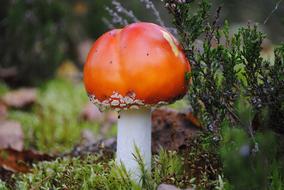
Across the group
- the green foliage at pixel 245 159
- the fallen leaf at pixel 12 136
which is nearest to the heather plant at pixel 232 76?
the green foliage at pixel 245 159

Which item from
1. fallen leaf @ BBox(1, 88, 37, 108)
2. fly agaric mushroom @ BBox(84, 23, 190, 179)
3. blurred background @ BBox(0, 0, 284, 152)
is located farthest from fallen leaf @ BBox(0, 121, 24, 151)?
fly agaric mushroom @ BBox(84, 23, 190, 179)

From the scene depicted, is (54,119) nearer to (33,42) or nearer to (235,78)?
(33,42)

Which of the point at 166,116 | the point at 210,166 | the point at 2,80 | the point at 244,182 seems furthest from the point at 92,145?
the point at 2,80

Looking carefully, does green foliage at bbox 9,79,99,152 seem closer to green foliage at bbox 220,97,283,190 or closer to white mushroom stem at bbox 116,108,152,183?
white mushroom stem at bbox 116,108,152,183

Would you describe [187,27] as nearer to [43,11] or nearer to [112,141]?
[112,141]

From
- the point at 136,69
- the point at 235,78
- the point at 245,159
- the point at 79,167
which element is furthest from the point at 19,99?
the point at 245,159

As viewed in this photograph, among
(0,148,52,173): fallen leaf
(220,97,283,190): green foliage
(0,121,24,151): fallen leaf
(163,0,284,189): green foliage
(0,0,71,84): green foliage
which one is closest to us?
(220,97,283,190): green foliage
